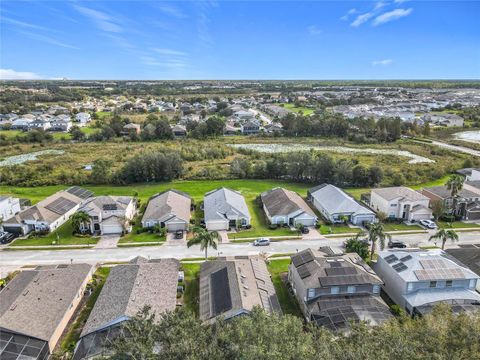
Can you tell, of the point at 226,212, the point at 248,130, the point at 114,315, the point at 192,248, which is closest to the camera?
the point at 114,315

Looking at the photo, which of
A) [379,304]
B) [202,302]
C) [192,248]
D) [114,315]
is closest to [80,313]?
[114,315]

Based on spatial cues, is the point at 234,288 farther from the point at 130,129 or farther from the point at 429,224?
the point at 130,129

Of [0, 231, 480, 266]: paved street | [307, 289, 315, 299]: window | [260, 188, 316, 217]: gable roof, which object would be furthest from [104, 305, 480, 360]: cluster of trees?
[260, 188, 316, 217]: gable roof

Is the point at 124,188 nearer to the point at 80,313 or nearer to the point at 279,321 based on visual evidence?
the point at 80,313

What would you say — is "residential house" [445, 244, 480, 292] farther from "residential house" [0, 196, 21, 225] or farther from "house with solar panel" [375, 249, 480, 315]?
"residential house" [0, 196, 21, 225]

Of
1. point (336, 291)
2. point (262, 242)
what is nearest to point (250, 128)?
point (262, 242)

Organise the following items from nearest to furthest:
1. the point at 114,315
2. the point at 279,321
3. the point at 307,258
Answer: the point at 279,321
the point at 114,315
the point at 307,258

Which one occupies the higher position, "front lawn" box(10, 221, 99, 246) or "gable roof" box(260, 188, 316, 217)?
"gable roof" box(260, 188, 316, 217)

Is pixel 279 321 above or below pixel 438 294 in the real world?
above
